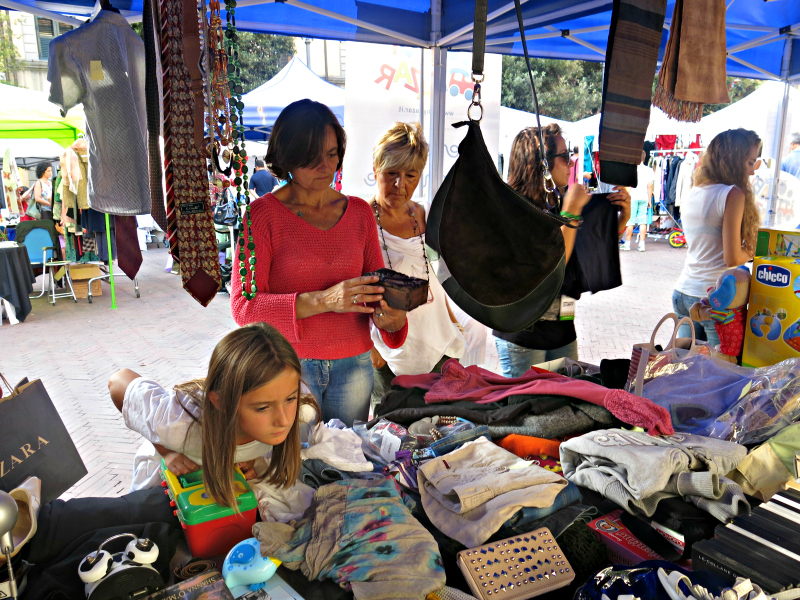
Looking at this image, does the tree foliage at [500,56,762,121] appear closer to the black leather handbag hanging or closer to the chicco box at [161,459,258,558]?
the black leather handbag hanging

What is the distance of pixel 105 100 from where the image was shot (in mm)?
1849

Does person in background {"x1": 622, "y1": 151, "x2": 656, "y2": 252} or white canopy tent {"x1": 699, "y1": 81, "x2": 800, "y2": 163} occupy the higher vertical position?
white canopy tent {"x1": 699, "y1": 81, "x2": 800, "y2": 163}

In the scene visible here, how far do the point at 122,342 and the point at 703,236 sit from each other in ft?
18.3

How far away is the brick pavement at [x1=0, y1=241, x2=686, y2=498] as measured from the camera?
389 cm

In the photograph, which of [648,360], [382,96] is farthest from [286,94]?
[648,360]

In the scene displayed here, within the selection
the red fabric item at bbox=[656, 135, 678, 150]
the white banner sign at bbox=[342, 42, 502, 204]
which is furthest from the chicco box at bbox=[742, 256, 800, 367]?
the red fabric item at bbox=[656, 135, 678, 150]

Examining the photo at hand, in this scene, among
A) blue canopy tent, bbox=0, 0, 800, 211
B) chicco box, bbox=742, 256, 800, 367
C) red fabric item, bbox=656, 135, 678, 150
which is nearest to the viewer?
chicco box, bbox=742, 256, 800, 367

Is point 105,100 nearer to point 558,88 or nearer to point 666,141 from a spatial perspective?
point 666,141

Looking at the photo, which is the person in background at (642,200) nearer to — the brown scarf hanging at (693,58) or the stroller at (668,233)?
the stroller at (668,233)

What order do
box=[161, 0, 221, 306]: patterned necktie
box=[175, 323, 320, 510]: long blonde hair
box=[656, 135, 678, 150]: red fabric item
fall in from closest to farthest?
box=[175, 323, 320, 510]: long blonde hair → box=[161, 0, 221, 306]: patterned necktie → box=[656, 135, 678, 150]: red fabric item

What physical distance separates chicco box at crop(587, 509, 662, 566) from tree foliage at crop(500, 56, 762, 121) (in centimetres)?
2180

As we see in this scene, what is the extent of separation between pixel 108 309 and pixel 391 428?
274 inches

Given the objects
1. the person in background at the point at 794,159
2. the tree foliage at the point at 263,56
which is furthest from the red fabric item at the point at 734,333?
the tree foliage at the point at 263,56

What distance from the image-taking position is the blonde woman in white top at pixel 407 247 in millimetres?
2551
